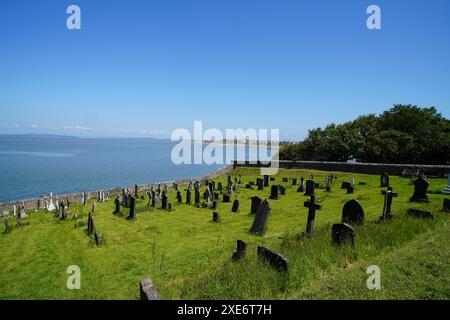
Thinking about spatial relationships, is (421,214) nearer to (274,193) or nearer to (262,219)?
(262,219)

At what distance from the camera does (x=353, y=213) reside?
1084cm

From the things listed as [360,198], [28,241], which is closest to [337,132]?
[360,198]

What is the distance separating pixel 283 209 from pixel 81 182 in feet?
143

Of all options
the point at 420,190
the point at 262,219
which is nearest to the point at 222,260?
the point at 262,219

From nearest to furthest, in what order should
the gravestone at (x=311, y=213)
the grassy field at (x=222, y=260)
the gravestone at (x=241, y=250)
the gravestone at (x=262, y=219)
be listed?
1. the grassy field at (x=222, y=260)
2. the gravestone at (x=241, y=250)
3. the gravestone at (x=311, y=213)
4. the gravestone at (x=262, y=219)

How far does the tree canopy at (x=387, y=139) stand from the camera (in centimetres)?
4004

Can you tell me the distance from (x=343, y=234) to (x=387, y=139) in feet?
126

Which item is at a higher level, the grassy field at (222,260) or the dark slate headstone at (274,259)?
the dark slate headstone at (274,259)

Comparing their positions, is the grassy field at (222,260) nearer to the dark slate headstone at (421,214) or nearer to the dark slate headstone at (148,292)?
the dark slate headstone at (421,214)

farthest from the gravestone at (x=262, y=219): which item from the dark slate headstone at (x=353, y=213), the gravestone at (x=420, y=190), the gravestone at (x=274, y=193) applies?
the gravestone at (x=420, y=190)

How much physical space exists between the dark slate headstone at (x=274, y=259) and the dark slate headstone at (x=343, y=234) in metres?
2.44

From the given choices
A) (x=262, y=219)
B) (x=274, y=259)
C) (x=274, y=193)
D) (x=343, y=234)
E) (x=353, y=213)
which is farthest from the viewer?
(x=274, y=193)
